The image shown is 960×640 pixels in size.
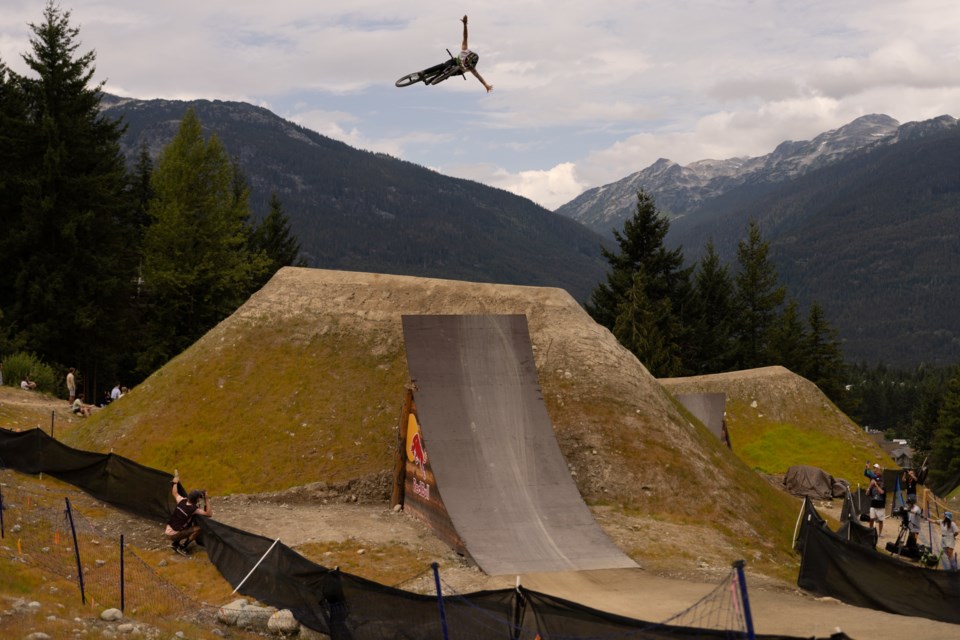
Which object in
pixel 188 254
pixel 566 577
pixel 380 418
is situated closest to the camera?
pixel 566 577

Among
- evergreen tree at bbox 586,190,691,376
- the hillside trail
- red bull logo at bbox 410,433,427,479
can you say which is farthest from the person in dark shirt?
evergreen tree at bbox 586,190,691,376

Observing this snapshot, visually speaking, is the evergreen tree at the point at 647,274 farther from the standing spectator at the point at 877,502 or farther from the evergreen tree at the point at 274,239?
the standing spectator at the point at 877,502

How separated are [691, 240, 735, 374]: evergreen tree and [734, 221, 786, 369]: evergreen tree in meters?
1.52

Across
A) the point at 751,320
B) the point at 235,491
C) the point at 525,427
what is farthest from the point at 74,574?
the point at 751,320

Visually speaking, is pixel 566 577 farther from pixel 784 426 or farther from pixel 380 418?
pixel 784 426

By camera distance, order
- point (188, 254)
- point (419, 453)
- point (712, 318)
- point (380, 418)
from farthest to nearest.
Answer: point (712, 318) < point (188, 254) < point (380, 418) < point (419, 453)

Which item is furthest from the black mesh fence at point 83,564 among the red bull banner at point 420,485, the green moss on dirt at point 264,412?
the red bull banner at point 420,485

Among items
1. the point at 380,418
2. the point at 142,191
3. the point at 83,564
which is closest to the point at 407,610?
the point at 83,564

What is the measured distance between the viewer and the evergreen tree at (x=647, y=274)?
81.9m

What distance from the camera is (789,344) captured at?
88500 mm

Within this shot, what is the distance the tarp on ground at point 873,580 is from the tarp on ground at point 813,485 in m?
21.5

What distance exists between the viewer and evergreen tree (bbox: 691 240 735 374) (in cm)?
8631

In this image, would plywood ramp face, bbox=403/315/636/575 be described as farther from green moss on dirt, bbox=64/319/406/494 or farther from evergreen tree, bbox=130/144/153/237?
evergreen tree, bbox=130/144/153/237

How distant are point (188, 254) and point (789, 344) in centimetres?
6118
